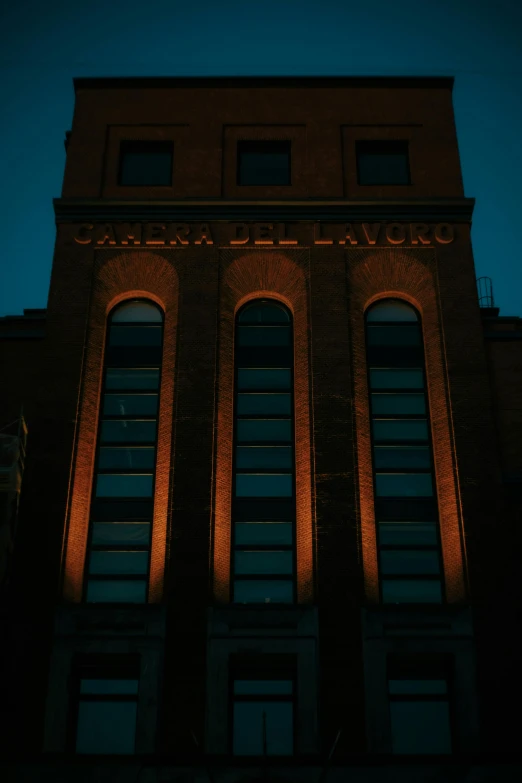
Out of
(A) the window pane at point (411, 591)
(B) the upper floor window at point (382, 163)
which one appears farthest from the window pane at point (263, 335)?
(A) the window pane at point (411, 591)

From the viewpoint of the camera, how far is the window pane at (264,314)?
3234 cm

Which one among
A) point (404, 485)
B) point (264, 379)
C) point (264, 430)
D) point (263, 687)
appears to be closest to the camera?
point (263, 687)

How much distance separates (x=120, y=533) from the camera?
2823 cm

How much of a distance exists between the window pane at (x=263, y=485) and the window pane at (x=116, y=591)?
3460mm

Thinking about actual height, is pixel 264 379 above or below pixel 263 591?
above

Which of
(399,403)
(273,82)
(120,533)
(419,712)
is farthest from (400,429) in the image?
(273,82)

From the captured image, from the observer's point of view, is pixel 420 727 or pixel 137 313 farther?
pixel 137 313

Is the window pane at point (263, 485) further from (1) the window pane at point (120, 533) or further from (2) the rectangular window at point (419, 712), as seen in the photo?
(2) the rectangular window at point (419, 712)

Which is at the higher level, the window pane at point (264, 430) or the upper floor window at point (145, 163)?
the upper floor window at point (145, 163)

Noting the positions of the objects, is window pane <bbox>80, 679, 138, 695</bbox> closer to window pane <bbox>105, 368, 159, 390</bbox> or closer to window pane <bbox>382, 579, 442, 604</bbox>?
window pane <bbox>382, 579, 442, 604</bbox>

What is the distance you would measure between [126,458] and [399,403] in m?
7.37

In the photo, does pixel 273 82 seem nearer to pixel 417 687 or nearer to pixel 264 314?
pixel 264 314

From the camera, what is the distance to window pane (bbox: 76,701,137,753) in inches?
997

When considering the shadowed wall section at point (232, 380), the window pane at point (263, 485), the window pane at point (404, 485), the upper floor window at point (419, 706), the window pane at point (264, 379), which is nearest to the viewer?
the upper floor window at point (419, 706)
